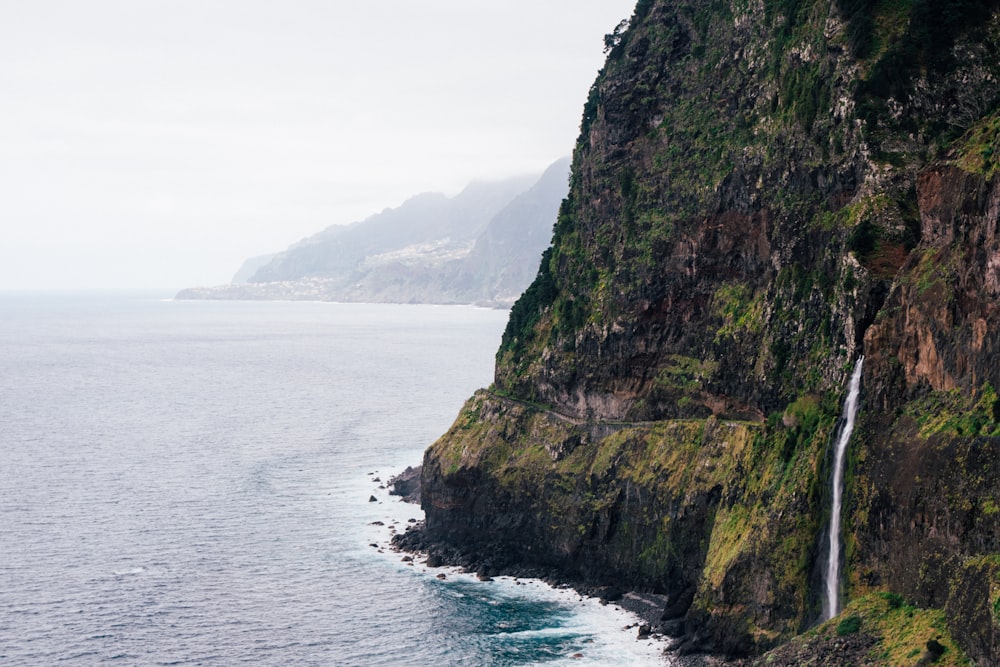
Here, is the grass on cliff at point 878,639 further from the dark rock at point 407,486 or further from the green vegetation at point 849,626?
the dark rock at point 407,486

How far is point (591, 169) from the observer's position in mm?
104375

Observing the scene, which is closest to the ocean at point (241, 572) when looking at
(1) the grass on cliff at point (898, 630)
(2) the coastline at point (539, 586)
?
(2) the coastline at point (539, 586)

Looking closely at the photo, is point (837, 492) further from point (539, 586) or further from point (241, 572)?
point (241, 572)

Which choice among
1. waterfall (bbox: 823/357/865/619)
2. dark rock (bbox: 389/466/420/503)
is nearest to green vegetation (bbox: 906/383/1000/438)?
waterfall (bbox: 823/357/865/619)

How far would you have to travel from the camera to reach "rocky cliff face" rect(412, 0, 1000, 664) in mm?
56500

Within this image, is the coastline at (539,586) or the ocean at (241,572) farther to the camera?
the ocean at (241,572)

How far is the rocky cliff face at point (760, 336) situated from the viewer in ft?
185

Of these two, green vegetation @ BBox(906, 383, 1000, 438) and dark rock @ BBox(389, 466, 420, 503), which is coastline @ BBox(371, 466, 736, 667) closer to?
dark rock @ BBox(389, 466, 420, 503)

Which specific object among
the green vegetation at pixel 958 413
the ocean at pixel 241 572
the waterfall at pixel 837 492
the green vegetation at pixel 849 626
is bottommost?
the ocean at pixel 241 572

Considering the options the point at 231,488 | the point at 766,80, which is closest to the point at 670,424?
the point at 766,80

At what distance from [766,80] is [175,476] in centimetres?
8506

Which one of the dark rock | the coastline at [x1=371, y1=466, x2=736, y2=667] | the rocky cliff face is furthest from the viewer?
the dark rock

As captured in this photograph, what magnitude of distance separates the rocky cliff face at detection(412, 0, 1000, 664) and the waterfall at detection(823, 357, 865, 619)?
0.93 m

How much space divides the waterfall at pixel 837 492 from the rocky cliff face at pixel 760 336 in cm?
93
